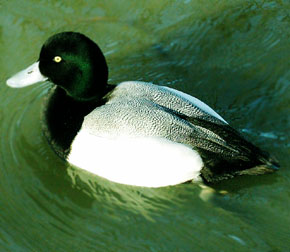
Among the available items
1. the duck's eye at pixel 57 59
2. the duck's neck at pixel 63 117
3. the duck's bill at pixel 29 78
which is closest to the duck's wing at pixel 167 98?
the duck's neck at pixel 63 117

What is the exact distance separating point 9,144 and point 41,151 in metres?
0.34

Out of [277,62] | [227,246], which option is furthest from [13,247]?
[277,62]

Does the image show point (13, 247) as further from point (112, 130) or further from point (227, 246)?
point (227, 246)

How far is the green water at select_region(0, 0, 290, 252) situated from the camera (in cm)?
417

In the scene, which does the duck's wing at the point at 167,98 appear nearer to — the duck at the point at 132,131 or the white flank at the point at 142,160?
the duck at the point at 132,131

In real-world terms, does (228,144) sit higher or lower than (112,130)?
lower

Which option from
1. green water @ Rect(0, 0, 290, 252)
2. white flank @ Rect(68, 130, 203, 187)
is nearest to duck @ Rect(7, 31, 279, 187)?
white flank @ Rect(68, 130, 203, 187)

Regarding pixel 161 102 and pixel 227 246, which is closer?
pixel 227 246

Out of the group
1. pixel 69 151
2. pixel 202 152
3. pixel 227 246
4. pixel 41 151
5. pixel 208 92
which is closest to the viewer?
pixel 227 246

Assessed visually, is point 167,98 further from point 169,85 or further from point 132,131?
point 169,85

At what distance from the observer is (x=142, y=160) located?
169 inches

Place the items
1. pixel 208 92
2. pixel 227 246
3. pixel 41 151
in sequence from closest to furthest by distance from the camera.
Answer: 1. pixel 227 246
2. pixel 41 151
3. pixel 208 92

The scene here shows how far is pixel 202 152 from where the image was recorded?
4305 millimetres

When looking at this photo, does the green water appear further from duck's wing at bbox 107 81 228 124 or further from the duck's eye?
the duck's eye
